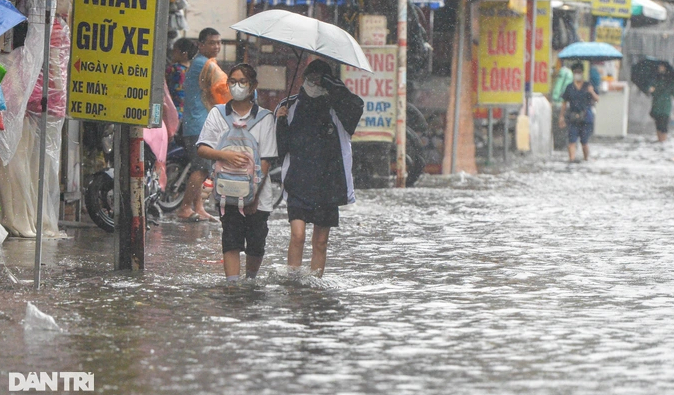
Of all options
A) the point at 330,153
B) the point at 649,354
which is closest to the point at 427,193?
the point at 330,153

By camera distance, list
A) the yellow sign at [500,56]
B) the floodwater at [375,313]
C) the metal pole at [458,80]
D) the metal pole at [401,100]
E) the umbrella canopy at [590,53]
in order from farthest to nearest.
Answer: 1. the umbrella canopy at [590,53]
2. the yellow sign at [500,56]
3. the metal pole at [458,80]
4. the metal pole at [401,100]
5. the floodwater at [375,313]

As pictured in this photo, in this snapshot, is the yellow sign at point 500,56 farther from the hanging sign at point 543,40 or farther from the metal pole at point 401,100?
the metal pole at point 401,100

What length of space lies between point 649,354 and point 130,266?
411 centimetres

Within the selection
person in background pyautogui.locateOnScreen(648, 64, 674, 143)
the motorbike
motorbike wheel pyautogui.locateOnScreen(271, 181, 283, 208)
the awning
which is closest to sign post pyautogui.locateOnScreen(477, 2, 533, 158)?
motorbike wheel pyautogui.locateOnScreen(271, 181, 283, 208)

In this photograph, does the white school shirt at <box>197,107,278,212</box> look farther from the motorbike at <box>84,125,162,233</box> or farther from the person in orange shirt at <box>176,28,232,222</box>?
the person in orange shirt at <box>176,28,232,222</box>

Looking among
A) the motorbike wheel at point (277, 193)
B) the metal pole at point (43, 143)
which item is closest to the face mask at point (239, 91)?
the metal pole at point (43, 143)

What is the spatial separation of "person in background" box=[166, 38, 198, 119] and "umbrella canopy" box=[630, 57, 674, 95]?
73.5 feet

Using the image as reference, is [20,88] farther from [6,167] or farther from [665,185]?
[665,185]

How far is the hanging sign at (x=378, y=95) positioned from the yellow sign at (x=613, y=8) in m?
15.5

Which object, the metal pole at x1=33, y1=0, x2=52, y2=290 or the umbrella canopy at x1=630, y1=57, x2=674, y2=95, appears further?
the umbrella canopy at x1=630, y1=57, x2=674, y2=95

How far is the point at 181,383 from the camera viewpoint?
19.5 ft

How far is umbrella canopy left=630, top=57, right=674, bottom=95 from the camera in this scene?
34219 millimetres

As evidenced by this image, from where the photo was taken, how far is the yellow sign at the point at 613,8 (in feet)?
107

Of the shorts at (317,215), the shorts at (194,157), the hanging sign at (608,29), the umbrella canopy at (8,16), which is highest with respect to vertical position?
the hanging sign at (608,29)
